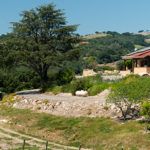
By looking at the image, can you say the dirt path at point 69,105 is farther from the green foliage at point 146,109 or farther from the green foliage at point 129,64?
the green foliage at point 129,64

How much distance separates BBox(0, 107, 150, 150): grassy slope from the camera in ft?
122

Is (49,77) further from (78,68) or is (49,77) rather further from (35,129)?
(78,68)

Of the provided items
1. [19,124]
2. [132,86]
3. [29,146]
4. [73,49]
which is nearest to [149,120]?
[132,86]

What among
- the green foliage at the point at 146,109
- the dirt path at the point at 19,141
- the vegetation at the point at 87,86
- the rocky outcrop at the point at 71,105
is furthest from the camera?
the vegetation at the point at 87,86

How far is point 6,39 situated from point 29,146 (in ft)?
102

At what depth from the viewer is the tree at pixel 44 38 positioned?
6469 centimetres

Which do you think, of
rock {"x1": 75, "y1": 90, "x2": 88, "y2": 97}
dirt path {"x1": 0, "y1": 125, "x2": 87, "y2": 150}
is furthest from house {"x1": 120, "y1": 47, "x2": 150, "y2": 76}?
dirt path {"x1": 0, "y1": 125, "x2": 87, "y2": 150}

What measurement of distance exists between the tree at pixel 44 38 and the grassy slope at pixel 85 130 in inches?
562

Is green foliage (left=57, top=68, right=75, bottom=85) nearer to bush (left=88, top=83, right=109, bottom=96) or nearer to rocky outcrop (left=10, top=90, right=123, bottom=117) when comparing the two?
rocky outcrop (left=10, top=90, right=123, bottom=117)

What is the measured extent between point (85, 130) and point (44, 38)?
92.4 ft

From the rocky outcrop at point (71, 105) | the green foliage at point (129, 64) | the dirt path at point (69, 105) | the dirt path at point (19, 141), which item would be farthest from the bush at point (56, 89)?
the green foliage at point (129, 64)

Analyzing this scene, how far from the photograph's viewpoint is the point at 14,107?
57.2 m

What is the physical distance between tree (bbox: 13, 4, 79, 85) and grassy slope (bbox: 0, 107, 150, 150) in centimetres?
1428

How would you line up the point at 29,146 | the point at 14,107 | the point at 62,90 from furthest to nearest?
1. the point at 62,90
2. the point at 14,107
3. the point at 29,146
